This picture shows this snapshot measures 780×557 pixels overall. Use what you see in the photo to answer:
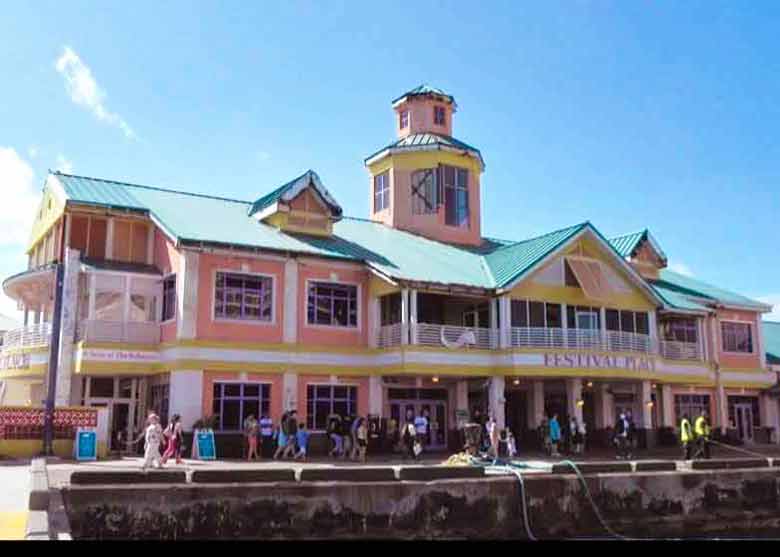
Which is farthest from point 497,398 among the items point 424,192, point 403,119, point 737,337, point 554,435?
point 737,337

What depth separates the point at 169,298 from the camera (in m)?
30.1

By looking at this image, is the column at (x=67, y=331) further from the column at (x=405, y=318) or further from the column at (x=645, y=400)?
the column at (x=645, y=400)

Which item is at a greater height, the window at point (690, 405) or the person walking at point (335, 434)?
the window at point (690, 405)

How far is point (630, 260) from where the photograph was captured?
135 feet

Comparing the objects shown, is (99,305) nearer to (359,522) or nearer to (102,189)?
(102,189)

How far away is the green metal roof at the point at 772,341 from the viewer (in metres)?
44.9

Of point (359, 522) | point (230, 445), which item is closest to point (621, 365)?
point (230, 445)

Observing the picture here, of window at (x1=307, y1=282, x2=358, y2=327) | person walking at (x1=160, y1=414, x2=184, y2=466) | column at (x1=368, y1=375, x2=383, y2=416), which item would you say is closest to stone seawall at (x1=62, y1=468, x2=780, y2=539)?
person walking at (x1=160, y1=414, x2=184, y2=466)

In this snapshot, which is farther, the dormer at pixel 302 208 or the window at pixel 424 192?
the window at pixel 424 192

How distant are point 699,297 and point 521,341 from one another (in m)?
14.1

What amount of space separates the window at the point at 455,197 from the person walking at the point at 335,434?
1282 centimetres

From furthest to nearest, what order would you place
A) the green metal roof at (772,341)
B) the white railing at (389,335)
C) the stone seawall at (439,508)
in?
the green metal roof at (772,341)
the white railing at (389,335)
the stone seawall at (439,508)

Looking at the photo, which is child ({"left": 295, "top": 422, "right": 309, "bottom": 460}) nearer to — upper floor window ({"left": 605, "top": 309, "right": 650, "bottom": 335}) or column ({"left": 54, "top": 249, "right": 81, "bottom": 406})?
column ({"left": 54, "top": 249, "right": 81, "bottom": 406})

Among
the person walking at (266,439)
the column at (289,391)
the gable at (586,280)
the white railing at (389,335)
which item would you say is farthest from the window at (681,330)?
the person walking at (266,439)
